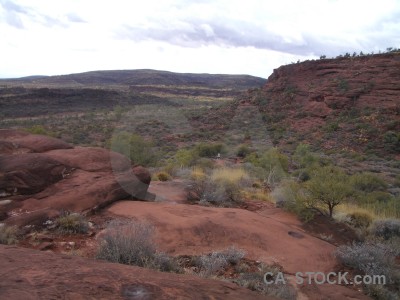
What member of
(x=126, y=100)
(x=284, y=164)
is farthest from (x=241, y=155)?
(x=126, y=100)

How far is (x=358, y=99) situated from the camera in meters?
30.3

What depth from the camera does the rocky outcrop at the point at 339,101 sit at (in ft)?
83.8

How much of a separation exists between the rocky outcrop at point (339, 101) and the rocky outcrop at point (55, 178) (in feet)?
63.5

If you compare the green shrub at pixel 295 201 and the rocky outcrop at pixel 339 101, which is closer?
the green shrub at pixel 295 201

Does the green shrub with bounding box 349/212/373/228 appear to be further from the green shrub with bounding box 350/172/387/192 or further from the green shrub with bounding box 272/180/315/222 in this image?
the green shrub with bounding box 350/172/387/192

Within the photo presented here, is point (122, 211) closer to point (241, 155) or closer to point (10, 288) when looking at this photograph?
point (10, 288)

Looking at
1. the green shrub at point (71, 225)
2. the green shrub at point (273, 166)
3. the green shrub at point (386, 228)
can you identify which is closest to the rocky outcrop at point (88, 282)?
the green shrub at point (71, 225)

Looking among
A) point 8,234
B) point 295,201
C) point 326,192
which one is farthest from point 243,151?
point 8,234

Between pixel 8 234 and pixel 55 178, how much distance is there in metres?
2.34

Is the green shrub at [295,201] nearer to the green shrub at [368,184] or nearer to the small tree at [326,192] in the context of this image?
the small tree at [326,192]

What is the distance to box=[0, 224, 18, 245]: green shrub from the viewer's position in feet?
17.1

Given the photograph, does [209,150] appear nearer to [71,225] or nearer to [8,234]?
[71,225]

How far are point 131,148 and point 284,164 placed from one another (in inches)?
248

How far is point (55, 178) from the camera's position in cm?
762
